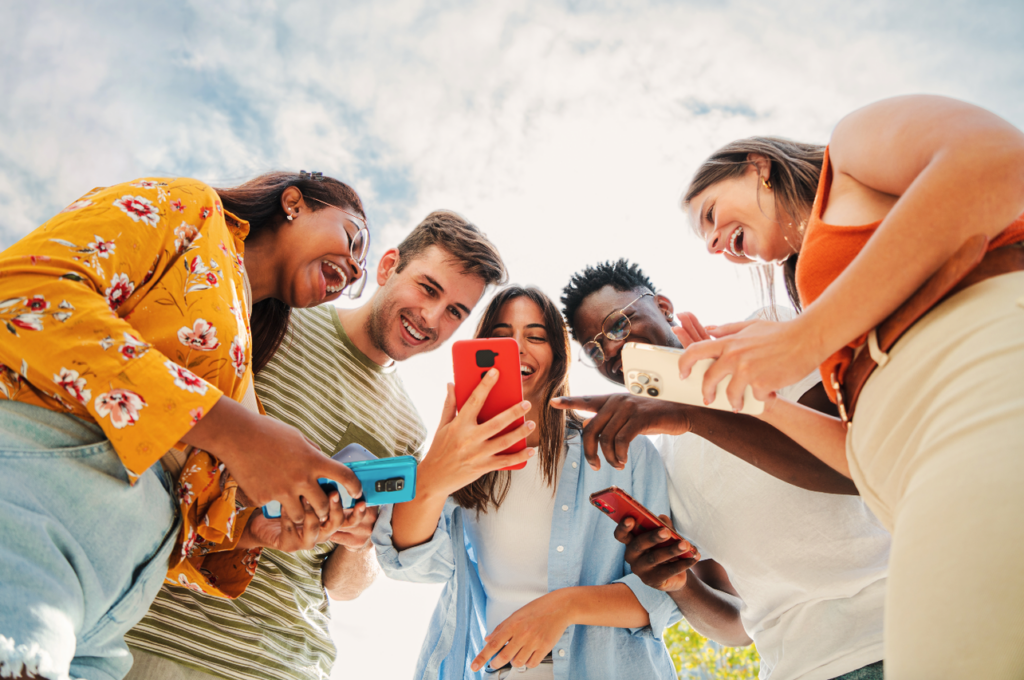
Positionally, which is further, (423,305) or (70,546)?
(423,305)

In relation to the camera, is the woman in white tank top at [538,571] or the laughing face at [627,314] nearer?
the woman in white tank top at [538,571]

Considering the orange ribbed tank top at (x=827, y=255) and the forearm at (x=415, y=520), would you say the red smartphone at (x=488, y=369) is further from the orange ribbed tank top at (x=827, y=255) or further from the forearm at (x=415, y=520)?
the orange ribbed tank top at (x=827, y=255)

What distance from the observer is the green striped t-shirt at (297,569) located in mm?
2545

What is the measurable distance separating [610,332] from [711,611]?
1.69 metres

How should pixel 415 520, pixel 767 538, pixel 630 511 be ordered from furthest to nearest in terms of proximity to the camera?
pixel 415 520, pixel 630 511, pixel 767 538

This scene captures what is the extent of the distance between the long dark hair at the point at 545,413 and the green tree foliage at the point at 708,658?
880cm

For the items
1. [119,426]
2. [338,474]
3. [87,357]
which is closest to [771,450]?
[338,474]

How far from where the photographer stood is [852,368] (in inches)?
54.8

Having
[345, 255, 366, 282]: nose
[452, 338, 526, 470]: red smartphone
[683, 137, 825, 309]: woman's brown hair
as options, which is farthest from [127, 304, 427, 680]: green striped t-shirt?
[683, 137, 825, 309]: woman's brown hair

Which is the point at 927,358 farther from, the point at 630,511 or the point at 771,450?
the point at 630,511

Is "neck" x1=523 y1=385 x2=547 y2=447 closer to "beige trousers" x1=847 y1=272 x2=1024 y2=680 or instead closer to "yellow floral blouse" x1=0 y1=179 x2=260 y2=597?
"yellow floral blouse" x1=0 y1=179 x2=260 y2=597

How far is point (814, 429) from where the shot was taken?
1.77m

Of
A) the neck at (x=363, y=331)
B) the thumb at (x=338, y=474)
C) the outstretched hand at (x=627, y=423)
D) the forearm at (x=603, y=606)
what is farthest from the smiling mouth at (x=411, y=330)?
the thumb at (x=338, y=474)

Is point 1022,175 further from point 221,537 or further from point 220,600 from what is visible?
point 220,600
